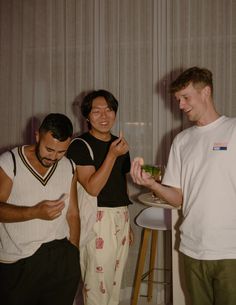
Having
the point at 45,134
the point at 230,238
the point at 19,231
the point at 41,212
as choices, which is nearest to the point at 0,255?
the point at 19,231

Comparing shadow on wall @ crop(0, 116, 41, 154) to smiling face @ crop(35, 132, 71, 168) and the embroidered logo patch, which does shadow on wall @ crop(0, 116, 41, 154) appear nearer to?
smiling face @ crop(35, 132, 71, 168)

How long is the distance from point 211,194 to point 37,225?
78cm

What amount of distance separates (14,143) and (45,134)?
1.78 meters

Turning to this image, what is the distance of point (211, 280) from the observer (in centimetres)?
158

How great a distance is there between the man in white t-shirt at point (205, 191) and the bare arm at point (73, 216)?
34 centimetres

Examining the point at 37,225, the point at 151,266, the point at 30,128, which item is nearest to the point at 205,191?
the point at 37,225

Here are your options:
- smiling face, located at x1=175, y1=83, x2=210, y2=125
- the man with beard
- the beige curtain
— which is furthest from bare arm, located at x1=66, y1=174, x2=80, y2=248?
the beige curtain

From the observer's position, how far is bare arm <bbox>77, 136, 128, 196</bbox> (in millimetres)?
1761

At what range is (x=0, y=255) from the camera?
1.47 meters

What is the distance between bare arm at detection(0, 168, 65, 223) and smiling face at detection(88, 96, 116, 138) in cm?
64

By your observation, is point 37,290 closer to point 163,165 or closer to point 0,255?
point 0,255

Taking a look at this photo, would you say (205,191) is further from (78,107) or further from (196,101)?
(78,107)

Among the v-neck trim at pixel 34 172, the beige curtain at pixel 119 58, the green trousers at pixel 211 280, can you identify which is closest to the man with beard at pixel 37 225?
the v-neck trim at pixel 34 172

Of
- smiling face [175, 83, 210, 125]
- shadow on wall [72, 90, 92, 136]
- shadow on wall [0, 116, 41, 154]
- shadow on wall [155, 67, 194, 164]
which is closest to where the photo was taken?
smiling face [175, 83, 210, 125]
